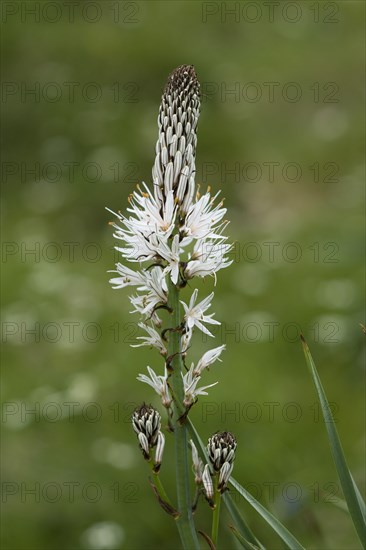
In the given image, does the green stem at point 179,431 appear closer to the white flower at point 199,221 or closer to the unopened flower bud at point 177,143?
the white flower at point 199,221

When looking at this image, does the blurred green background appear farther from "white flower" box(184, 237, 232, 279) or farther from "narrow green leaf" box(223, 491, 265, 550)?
"white flower" box(184, 237, 232, 279)

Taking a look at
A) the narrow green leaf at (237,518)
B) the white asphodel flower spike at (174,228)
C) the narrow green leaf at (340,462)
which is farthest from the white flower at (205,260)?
the narrow green leaf at (237,518)

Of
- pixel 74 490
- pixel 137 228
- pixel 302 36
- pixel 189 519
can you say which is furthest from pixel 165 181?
pixel 302 36

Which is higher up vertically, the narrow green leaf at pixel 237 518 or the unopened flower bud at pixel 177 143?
the unopened flower bud at pixel 177 143

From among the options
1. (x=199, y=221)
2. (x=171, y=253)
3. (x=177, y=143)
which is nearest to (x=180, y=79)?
(x=177, y=143)

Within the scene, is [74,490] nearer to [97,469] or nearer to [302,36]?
[97,469]

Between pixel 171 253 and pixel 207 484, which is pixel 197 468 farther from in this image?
pixel 171 253
